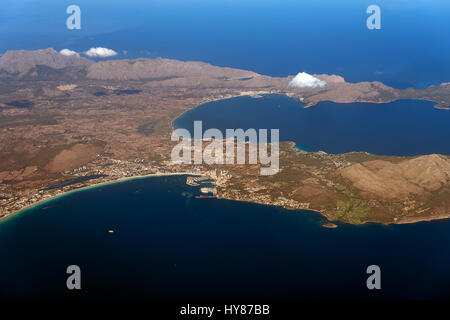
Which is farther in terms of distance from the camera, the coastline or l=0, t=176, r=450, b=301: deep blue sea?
the coastline

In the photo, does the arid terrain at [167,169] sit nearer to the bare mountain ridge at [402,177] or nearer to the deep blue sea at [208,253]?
the bare mountain ridge at [402,177]

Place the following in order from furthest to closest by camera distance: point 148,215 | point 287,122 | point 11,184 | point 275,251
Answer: point 287,122
point 11,184
point 148,215
point 275,251

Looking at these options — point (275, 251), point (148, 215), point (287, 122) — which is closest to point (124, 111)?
point (287, 122)

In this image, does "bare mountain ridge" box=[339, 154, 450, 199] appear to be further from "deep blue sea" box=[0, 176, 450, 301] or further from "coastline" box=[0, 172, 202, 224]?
"coastline" box=[0, 172, 202, 224]

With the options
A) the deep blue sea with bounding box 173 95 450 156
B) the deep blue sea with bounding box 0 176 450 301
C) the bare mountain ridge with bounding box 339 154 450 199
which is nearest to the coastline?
the deep blue sea with bounding box 0 176 450 301

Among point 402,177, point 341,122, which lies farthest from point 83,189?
point 341,122

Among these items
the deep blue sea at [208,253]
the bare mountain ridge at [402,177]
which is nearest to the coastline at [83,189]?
the deep blue sea at [208,253]
